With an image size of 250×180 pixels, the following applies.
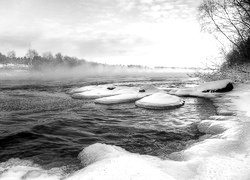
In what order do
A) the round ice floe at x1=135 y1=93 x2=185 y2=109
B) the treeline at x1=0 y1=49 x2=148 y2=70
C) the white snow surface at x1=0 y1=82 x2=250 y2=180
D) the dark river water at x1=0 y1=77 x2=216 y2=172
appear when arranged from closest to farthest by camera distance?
the white snow surface at x1=0 y1=82 x2=250 y2=180
the dark river water at x1=0 y1=77 x2=216 y2=172
the round ice floe at x1=135 y1=93 x2=185 y2=109
the treeline at x1=0 y1=49 x2=148 y2=70

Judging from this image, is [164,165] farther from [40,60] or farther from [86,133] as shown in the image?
[40,60]

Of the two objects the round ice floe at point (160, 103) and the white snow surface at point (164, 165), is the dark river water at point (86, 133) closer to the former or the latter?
the white snow surface at point (164, 165)

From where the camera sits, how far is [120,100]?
15.7 m

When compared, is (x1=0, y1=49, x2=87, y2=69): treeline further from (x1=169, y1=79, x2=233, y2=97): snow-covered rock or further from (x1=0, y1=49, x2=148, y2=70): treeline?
(x1=169, y1=79, x2=233, y2=97): snow-covered rock

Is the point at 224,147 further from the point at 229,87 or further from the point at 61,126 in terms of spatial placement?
the point at 229,87

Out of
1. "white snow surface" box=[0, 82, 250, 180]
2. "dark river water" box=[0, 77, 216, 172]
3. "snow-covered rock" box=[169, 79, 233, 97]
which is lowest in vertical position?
"dark river water" box=[0, 77, 216, 172]

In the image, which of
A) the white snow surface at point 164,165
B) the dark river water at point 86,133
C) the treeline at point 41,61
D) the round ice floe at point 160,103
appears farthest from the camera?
the treeline at point 41,61

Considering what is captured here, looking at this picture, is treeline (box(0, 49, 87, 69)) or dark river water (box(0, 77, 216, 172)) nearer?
dark river water (box(0, 77, 216, 172))

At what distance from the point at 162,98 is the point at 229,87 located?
8102mm

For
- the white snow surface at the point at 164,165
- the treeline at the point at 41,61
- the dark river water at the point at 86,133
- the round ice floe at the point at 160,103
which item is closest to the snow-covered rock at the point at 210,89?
the round ice floe at the point at 160,103

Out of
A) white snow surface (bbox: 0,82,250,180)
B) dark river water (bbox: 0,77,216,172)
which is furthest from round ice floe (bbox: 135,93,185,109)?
white snow surface (bbox: 0,82,250,180)

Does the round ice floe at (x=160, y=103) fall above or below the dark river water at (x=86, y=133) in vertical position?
above

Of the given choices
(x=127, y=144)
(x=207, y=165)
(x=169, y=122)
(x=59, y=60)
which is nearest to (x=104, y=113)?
(x=169, y=122)

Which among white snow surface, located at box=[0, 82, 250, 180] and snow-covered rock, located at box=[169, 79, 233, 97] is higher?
snow-covered rock, located at box=[169, 79, 233, 97]
